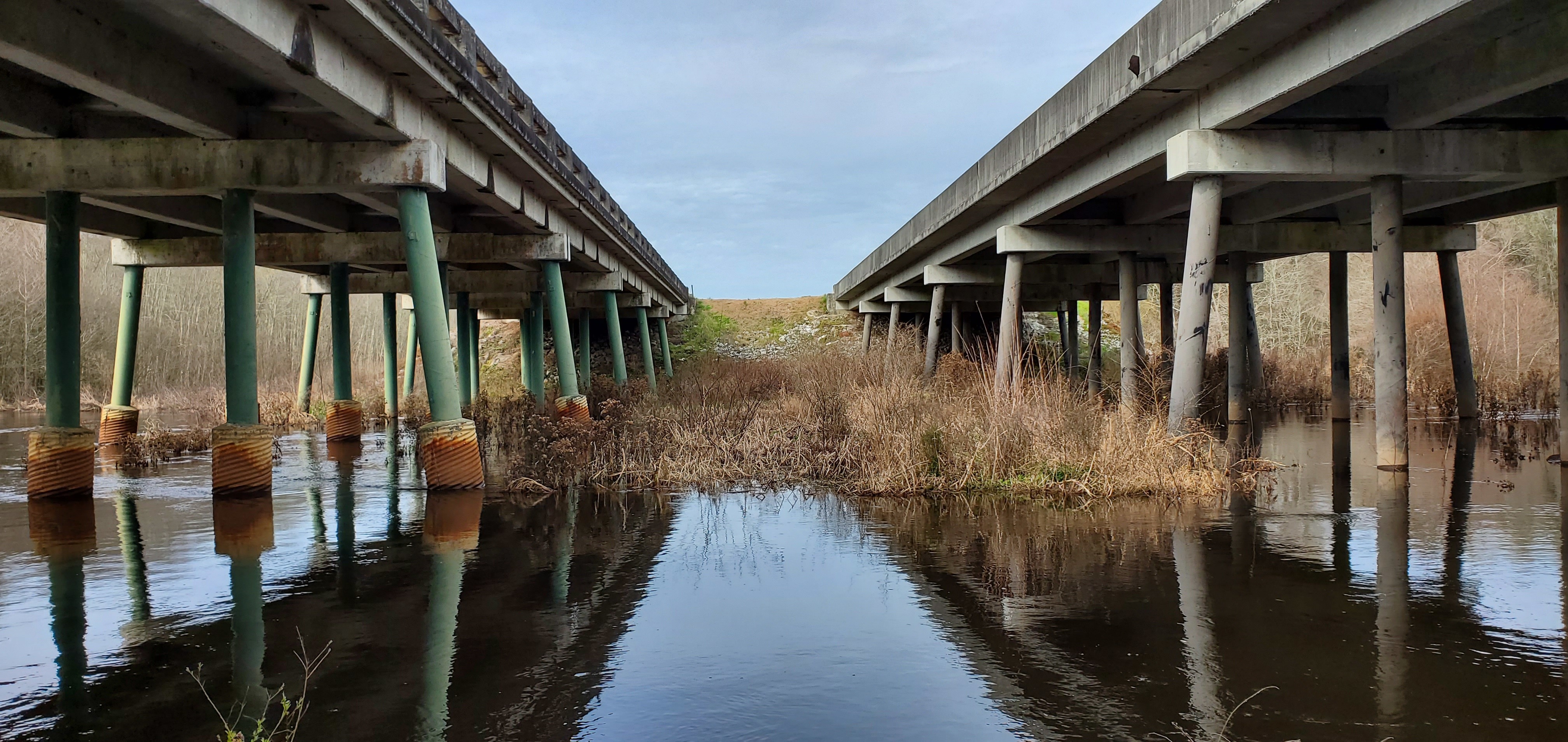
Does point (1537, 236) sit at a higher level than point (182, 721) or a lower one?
higher

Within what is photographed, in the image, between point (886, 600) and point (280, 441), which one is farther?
point (280, 441)

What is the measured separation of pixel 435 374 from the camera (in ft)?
36.5

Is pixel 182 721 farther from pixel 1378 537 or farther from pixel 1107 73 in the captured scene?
pixel 1107 73

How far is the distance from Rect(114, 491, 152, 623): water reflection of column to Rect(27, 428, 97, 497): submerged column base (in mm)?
440

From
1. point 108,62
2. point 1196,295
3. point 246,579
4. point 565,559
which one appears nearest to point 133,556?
point 246,579

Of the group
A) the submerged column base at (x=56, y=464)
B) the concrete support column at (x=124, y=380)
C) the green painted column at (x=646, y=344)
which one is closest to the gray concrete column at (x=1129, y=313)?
the green painted column at (x=646, y=344)

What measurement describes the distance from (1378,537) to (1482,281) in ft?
87.4

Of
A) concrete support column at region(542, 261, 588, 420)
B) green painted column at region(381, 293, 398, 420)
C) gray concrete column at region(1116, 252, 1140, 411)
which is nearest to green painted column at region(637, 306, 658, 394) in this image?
green painted column at region(381, 293, 398, 420)

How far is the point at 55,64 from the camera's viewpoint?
783 cm

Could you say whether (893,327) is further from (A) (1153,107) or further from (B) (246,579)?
(B) (246,579)

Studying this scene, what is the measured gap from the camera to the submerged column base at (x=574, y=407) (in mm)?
17688

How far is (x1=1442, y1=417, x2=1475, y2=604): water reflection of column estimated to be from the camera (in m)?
6.16

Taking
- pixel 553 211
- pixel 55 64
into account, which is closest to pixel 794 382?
pixel 553 211

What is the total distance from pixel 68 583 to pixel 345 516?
9.50 ft
